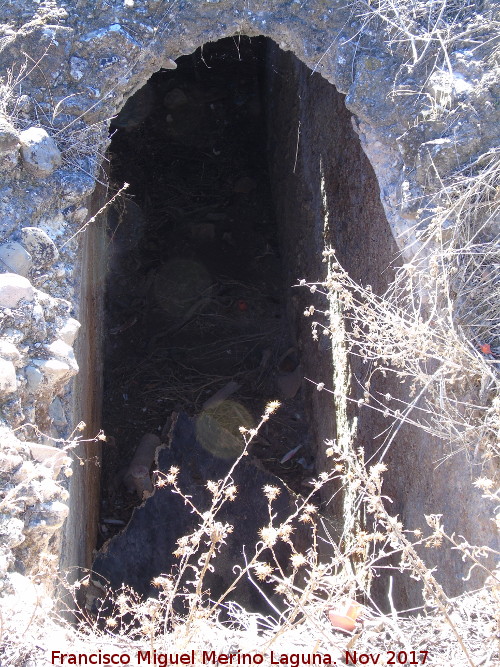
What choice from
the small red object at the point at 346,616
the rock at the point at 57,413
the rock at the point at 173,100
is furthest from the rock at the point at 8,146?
the rock at the point at 173,100

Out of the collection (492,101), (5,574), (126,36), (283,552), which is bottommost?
(283,552)

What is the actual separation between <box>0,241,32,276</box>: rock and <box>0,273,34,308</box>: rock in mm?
64

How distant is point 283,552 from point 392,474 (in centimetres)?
100

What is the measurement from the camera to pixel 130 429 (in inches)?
172

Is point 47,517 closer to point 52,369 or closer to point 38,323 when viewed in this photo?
point 52,369

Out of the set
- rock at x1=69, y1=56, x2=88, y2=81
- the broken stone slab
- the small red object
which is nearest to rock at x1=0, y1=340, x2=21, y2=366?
rock at x1=69, y1=56, x2=88, y2=81

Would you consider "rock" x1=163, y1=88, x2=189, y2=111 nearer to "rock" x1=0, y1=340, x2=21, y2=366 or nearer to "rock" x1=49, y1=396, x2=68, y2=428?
"rock" x1=49, y1=396, x2=68, y2=428

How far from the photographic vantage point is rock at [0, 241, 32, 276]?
2256 mm

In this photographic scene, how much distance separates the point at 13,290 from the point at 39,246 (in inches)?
9.6

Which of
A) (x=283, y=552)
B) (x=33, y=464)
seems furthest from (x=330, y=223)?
(x=33, y=464)

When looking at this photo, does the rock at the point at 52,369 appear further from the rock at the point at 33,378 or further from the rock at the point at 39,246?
the rock at the point at 39,246

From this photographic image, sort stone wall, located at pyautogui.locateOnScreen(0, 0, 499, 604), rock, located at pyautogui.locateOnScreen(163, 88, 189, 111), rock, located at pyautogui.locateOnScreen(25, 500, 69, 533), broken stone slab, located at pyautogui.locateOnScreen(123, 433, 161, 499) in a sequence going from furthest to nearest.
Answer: rock, located at pyautogui.locateOnScreen(163, 88, 189, 111)
broken stone slab, located at pyautogui.locateOnScreen(123, 433, 161, 499)
stone wall, located at pyautogui.locateOnScreen(0, 0, 499, 604)
rock, located at pyautogui.locateOnScreen(25, 500, 69, 533)

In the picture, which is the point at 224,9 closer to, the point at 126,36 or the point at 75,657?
the point at 126,36

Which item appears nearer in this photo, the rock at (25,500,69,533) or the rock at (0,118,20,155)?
the rock at (25,500,69,533)
